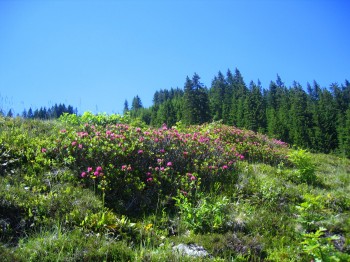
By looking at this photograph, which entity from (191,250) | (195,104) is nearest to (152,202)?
(191,250)

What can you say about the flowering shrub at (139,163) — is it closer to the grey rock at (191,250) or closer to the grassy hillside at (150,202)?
the grassy hillside at (150,202)

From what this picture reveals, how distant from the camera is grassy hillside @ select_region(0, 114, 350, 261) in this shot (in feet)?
12.9

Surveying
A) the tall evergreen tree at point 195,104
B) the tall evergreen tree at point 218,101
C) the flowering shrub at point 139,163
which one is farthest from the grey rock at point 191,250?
the tall evergreen tree at point 218,101

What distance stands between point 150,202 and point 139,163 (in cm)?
121

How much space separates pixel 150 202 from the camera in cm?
577

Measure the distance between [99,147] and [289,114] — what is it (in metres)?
56.0

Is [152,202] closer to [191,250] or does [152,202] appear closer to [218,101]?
[191,250]

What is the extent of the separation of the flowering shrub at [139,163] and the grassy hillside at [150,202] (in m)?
0.03

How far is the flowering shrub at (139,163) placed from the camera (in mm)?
5832

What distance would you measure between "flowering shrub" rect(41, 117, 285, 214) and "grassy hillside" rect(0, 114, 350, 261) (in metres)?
0.03

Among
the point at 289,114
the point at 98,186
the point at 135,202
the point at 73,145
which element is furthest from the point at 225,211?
the point at 289,114

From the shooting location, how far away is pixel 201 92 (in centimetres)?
5172

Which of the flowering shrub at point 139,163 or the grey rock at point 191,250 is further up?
the flowering shrub at point 139,163

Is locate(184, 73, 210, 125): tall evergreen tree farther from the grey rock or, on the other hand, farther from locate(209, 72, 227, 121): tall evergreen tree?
the grey rock
